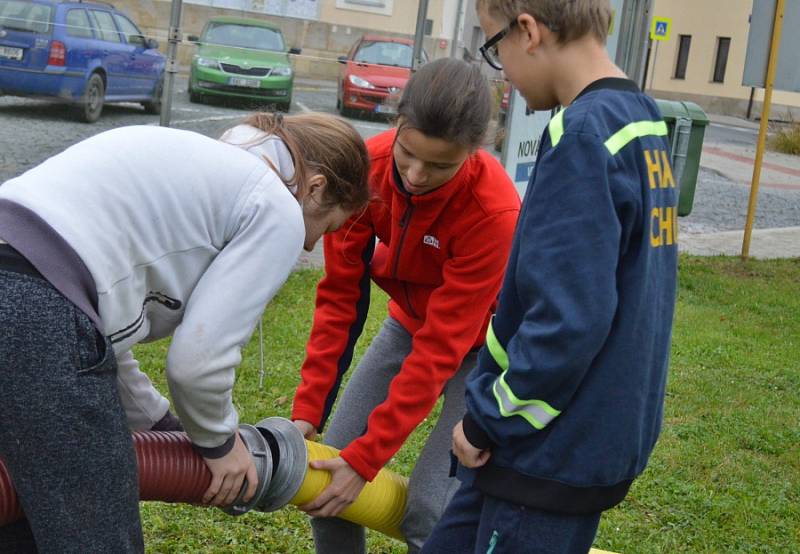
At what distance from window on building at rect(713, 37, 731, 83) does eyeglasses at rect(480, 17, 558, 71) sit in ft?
124

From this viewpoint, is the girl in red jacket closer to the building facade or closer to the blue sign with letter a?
the blue sign with letter a

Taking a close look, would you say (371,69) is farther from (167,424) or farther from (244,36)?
(167,424)

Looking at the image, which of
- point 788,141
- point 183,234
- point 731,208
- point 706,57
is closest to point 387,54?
point 183,234

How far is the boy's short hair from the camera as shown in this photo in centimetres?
215

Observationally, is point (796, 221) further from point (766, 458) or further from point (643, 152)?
point (643, 152)

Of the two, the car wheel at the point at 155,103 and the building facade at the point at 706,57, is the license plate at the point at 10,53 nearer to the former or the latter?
the car wheel at the point at 155,103

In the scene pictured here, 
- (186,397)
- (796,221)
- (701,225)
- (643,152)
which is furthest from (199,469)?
(796,221)

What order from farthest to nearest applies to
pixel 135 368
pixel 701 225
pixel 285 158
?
pixel 701 225 < pixel 135 368 < pixel 285 158

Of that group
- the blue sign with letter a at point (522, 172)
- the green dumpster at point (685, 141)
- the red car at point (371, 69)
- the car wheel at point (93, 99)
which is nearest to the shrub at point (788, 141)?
the green dumpster at point (685, 141)

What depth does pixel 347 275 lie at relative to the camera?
3.16 metres

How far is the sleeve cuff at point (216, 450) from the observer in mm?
2428

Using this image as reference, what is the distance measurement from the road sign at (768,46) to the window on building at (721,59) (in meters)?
29.6

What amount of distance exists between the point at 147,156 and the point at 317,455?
3.59ft

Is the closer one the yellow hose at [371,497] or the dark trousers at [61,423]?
the dark trousers at [61,423]
